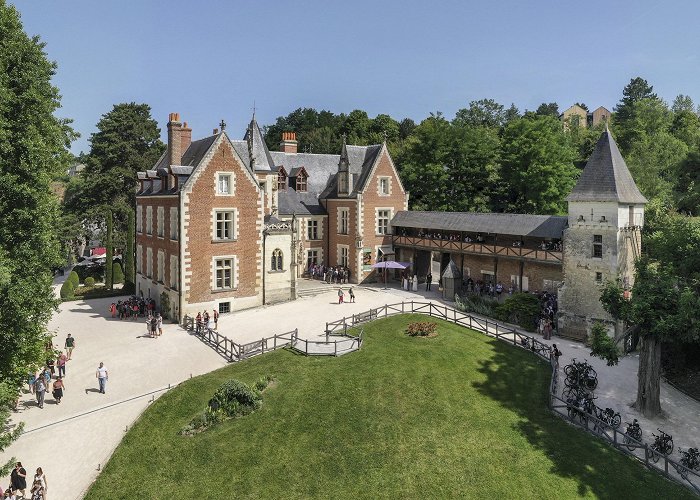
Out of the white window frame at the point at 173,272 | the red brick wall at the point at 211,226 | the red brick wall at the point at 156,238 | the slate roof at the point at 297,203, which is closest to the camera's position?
the red brick wall at the point at 211,226

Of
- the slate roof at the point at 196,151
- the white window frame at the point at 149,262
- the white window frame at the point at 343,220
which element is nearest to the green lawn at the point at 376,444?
the slate roof at the point at 196,151

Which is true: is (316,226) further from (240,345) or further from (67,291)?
(240,345)

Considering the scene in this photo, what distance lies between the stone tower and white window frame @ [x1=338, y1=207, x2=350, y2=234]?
751 inches

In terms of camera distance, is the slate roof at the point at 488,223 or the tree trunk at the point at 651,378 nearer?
the tree trunk at the point at 651,378

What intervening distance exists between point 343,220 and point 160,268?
16163 millimetres

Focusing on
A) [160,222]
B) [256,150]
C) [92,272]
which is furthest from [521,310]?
[92,272]

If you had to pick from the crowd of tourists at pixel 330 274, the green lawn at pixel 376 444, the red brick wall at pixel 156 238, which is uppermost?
the red brick wall at pixel 156 238

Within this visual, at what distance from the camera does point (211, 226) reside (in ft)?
106

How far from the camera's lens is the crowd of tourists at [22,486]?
14297 mm

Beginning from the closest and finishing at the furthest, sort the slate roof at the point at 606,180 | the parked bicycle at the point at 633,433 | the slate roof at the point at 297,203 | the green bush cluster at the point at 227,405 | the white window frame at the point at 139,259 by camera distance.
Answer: the parked bicycle at the point at 633,433 < the green bush cluster at the point at 227,405 < the slate roof at the point at 606,180 < the white window frame at the point at 139,259 < the slate roof at the point at 297,203

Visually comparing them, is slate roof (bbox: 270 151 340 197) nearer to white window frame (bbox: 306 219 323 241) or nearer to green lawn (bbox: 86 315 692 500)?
white window frame (bbox: 306 219 323 241)

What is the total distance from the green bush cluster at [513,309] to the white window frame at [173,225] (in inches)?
769

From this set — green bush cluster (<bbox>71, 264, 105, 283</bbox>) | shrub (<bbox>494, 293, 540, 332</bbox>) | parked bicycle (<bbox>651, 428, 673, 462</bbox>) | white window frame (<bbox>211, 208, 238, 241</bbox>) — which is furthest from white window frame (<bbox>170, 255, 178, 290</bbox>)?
parked bicycle (<bbox>651, 428, 673, 462</bbox>)

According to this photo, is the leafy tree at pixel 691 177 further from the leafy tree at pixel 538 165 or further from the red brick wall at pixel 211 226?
the red brick wall at pixel 211 226
